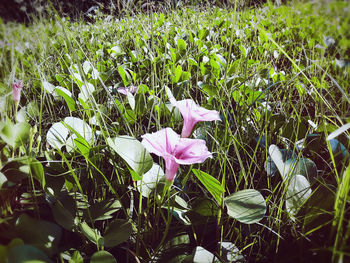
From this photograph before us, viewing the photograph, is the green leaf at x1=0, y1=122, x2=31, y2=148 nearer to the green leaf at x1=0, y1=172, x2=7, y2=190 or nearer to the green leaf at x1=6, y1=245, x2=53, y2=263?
the green leaf at x1=0, y1=172, x2=7, y2=190

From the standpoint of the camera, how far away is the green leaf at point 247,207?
0.45 metres

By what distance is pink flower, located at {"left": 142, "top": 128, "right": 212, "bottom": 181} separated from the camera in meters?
0.47

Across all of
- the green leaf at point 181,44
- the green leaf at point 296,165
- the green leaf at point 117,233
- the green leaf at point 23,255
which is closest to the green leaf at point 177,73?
the green leaf at point 181,44

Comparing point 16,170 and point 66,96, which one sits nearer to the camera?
point 16,170

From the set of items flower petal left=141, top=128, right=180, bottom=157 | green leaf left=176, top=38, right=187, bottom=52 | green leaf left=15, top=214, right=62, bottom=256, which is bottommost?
green leaf left=15, top=214, right=62, bottom=256

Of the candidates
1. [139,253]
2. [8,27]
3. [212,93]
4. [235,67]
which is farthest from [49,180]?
[235,67]

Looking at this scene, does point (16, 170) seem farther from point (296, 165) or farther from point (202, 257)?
point (296, 165)

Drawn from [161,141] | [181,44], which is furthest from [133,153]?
[181,44]

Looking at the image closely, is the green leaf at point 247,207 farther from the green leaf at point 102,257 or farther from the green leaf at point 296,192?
the green leaf at point 102,257

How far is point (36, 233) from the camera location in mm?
391

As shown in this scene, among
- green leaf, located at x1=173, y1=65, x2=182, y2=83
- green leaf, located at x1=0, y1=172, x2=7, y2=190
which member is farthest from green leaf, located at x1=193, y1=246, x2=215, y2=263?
green leaf, located at x1=173, y1=65, x2=182, y2=83

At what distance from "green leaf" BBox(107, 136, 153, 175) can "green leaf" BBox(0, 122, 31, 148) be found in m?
0.16

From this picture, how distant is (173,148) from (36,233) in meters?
0.28

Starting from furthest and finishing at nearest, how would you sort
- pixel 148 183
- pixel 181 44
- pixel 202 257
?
pixel 181 44 < pixel 148 183 < pixel 202 257
